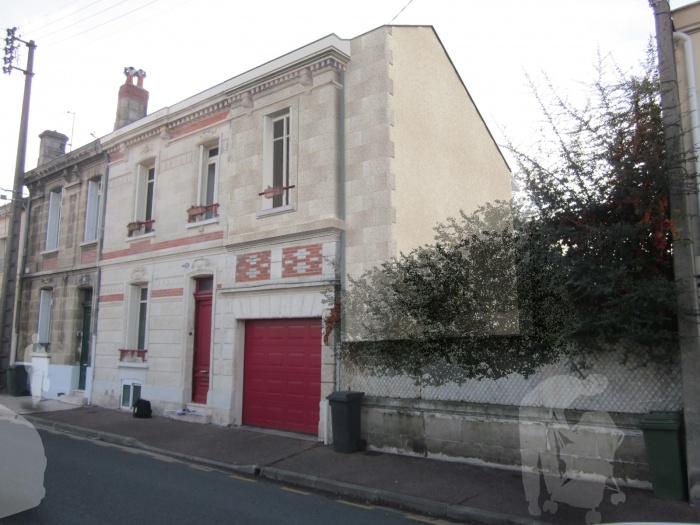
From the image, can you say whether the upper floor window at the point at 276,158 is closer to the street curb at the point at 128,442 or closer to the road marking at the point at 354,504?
the street curb at the point at 128,442

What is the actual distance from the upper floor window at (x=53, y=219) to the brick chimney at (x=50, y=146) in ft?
6.91

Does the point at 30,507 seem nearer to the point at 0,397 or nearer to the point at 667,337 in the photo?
the point at 667,337

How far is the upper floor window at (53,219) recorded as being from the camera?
18453 millimetres

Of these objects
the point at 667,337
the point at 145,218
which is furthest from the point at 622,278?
the point at 145,218

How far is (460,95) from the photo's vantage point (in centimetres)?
1384

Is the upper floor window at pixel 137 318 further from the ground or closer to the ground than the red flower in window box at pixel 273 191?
closer to the ground

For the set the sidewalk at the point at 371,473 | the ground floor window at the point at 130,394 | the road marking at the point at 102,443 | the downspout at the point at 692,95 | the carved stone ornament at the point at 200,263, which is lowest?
the road marking at the point at 102,443

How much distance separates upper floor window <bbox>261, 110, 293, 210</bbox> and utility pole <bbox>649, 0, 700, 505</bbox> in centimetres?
697

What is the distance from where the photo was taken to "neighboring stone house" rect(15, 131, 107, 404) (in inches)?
641

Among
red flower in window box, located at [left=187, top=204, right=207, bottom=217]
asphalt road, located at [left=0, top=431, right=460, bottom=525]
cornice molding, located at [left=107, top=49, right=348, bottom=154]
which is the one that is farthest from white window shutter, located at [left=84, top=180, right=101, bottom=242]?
asphalt road, located at [left=0, top=431, right=460, bottom=525]

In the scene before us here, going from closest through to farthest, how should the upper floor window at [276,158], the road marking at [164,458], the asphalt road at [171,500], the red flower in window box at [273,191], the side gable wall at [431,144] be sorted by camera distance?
the asphalt road at [171,500] → the road marking at [164,458] → the side gable wall at [431,144] → the red flower in window box at [273,191] → the upper floor window at [276,158]

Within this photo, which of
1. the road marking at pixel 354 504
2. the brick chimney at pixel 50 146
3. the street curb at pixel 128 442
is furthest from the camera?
the brick chimney at pixel 50 146

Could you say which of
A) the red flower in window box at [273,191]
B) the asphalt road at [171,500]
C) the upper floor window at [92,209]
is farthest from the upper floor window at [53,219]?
the asphalt road at [171,500]

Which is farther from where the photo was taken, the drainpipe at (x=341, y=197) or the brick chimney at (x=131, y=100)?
the brick chimney at (x=131, y=100)
